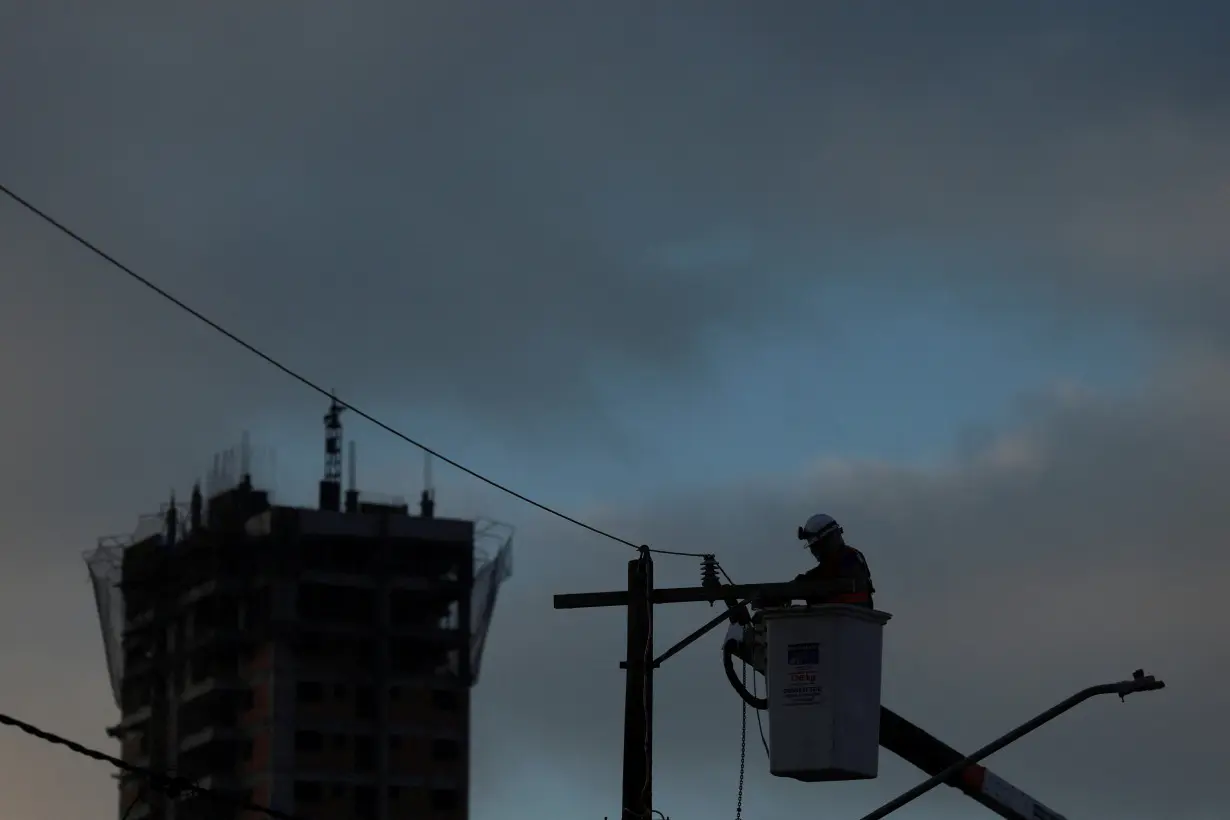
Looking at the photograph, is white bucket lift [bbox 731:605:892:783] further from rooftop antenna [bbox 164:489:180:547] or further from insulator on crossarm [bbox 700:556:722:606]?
rooftop antenna [bbox 164:489:180:547]

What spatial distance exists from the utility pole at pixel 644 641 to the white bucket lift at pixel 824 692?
1.68 ft

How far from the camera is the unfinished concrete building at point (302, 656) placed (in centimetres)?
13888

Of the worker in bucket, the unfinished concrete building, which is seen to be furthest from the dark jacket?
the unfinished concrete building

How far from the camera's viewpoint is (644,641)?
24.6 metres

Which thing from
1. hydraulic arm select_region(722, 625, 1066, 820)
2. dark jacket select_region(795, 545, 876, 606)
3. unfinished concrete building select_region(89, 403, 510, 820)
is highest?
unfinished concrete building select_region(89, 403, 510, 820)

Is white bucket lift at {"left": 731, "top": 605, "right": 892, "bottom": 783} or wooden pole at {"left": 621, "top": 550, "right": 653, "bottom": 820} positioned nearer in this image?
white bucket lift at {"left": 731, "top": 605, "right": 892, "bottom": 783}

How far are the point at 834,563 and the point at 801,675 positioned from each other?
1.18 meters

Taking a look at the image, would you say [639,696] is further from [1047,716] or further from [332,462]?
[332,462]

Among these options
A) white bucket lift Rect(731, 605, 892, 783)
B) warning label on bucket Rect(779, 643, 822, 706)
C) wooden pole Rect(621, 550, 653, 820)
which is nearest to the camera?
white bucket lift Rect(731, 605, 892, 783)

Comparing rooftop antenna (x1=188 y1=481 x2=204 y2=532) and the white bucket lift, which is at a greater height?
rooftop antenna (x1=188 y1=481 x2=204 y2=532)

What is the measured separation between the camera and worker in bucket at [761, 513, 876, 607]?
23531mm

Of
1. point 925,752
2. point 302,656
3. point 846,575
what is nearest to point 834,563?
point 846,575

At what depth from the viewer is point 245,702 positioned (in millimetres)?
141250

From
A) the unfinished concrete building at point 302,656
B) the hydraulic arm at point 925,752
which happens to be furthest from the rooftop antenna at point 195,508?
the hydraulic arm at point 925,752
